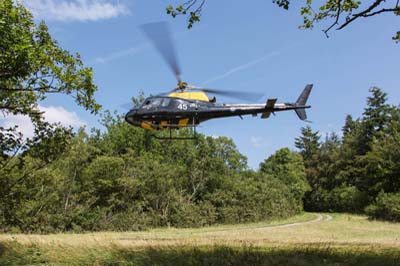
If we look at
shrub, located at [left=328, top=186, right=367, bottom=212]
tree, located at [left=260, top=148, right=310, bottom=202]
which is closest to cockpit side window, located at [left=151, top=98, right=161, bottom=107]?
shrub, located at [left=328, top=186, right=367, bottom=212]

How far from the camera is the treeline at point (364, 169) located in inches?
1491

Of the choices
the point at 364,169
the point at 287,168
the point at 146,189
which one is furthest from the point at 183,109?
the point at 287,168

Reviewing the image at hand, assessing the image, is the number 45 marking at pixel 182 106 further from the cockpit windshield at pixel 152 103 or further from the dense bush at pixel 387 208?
the dense bush at pixel 387 208

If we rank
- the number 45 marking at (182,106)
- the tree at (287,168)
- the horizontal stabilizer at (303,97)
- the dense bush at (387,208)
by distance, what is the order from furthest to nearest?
the tree at (287,168) < the dense bush at (387,208) < the horizontal stabilizer at (303,97) < the number 45 marking at (182,106)

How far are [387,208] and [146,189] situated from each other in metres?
22.6

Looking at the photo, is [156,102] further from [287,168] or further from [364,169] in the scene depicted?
[287,168]

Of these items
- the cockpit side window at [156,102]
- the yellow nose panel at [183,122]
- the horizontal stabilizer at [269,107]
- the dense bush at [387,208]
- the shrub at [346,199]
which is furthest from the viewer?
the shrub at [346,199]

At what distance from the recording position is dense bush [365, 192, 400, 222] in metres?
33.2

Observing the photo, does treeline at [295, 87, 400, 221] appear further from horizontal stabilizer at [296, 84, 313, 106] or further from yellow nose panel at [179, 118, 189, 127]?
yellow nose panel at [179, 118, 189, 127]

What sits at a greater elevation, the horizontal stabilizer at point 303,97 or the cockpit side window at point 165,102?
the horizontal stabilizer at point 303,97

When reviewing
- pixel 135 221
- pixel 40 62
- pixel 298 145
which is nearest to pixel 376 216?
pixel 135 221

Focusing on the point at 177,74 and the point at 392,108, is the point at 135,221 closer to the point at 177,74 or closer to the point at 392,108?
the point at 177,74

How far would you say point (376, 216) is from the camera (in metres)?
36.6

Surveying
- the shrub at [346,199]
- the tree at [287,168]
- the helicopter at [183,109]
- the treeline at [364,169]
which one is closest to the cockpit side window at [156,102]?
the helicopter at [183,109]
